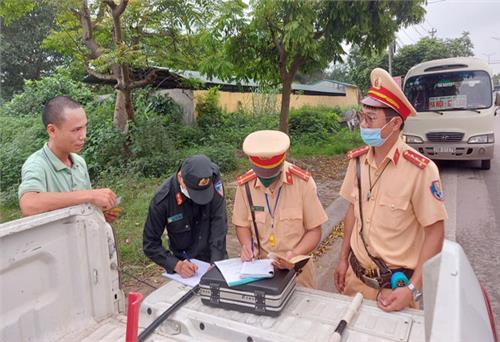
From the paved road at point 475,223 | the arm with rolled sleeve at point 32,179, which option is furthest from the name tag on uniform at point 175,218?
the paved road at point 475,223

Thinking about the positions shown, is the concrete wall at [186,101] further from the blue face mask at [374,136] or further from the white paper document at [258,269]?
the white paper document at [258,269]

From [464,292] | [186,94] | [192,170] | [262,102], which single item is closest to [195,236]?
[192,170]

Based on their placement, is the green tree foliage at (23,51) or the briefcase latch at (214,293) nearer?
the briefcase latch at (214,293)

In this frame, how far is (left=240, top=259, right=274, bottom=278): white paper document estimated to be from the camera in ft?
5.17

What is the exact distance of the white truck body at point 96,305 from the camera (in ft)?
4.33

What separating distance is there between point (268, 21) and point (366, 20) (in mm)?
1730

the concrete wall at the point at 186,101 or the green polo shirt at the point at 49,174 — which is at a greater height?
the concrete wall at the point at 186,101

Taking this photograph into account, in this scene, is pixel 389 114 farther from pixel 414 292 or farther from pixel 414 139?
pixel 414 139

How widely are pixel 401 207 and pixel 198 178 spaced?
110 cm

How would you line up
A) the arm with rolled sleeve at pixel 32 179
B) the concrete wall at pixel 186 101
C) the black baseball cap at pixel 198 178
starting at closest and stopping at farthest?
the arm with rolled sleeve at pixel 32 179
the black baseball cap at pixel 198 178
the concrete wall at pixel 186 101

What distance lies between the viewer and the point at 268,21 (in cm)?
682

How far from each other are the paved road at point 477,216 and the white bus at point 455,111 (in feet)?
1.57

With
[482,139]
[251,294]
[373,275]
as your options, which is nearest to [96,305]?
[251,294]

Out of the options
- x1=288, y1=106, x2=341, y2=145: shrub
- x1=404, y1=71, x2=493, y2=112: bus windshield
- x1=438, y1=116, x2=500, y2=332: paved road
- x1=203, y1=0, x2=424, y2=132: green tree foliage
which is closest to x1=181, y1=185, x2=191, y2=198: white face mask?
x1=438, y1=116, x2=500, y2=332: paved road
